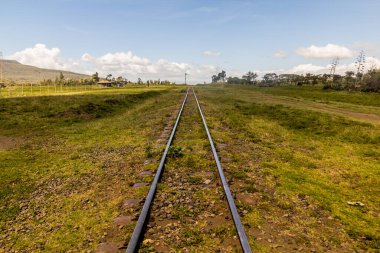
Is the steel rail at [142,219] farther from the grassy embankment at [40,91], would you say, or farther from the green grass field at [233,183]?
the grassy embankment at [40,91]

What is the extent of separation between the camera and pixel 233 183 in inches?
281

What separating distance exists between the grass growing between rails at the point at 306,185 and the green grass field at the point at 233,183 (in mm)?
26

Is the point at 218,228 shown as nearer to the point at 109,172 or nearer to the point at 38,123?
the point at 109,172

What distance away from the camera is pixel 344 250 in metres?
Result: 4.57

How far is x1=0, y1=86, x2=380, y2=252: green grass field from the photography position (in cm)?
498

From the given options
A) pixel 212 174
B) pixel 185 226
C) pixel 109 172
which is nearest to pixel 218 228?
pixel 185 226

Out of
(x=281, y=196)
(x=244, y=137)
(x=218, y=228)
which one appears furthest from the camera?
(x=244, y=137)

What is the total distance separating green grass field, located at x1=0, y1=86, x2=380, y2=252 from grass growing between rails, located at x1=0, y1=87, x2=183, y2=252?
0.08 ft

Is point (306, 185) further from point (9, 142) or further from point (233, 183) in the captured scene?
point (9, 142)

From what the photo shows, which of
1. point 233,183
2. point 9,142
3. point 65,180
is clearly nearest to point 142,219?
point 233,183

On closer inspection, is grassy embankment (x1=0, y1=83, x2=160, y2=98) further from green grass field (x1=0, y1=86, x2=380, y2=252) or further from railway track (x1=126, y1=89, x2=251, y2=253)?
railway track (x1=126, y1=89, x2=251, y2=253)

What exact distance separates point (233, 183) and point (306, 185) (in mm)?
1986

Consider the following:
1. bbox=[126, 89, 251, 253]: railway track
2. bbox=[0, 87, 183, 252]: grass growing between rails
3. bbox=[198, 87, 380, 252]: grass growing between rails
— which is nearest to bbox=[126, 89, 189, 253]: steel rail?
bbox=[126, 89, 251, 253]: railway track

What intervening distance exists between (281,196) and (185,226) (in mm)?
2692
